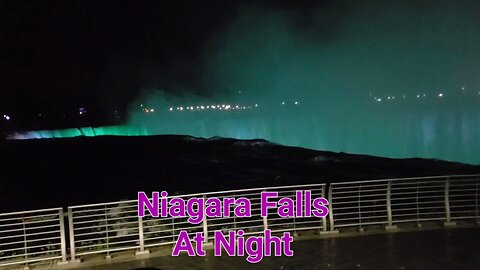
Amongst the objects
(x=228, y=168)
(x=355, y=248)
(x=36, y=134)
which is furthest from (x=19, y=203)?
(x=36, y=134)

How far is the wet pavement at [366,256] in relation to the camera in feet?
23.7

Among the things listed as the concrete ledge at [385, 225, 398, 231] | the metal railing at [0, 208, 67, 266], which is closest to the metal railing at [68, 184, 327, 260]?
the metal railing at [0, 208, 67, 266]

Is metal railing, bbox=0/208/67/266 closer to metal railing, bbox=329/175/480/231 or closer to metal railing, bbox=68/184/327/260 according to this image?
metal railing, bbox=68/184/327/260

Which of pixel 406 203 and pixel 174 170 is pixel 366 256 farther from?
pixel 174 170

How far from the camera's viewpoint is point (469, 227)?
914cm

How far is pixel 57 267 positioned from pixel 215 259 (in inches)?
121

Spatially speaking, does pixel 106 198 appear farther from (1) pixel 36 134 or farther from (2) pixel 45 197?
(1) pixel 36 134

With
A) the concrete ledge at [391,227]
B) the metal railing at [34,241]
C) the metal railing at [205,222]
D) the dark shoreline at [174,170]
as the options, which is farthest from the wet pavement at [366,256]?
the dark shoreline at [174,170]

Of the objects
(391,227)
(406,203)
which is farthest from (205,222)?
(406,203)

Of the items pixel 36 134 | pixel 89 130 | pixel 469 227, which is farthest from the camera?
pixel 89 130

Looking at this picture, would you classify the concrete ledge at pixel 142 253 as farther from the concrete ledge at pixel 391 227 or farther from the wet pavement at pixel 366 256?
the concrete ledge at pixel 391 227

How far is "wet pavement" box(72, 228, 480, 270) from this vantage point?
284 inches

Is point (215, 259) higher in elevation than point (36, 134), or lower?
lower

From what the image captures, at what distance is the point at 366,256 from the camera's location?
7641 mm
